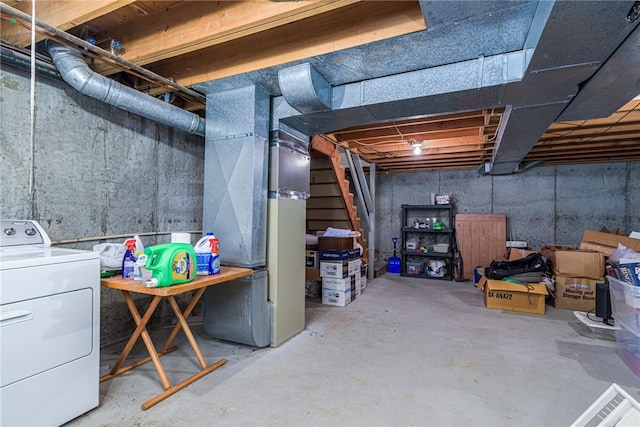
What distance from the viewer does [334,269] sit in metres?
4.08

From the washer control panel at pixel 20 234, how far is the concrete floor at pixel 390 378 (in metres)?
1.05

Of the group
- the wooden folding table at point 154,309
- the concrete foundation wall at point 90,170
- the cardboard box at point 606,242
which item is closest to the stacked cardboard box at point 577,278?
the cardboard box at point 606,242

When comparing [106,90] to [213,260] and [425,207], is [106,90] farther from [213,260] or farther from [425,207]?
[425,207]

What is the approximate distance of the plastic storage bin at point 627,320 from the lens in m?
2.36

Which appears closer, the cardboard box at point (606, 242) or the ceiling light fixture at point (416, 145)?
the cardboard box at point (606, 242)

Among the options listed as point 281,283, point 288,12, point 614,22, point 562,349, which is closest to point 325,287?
point 281,283

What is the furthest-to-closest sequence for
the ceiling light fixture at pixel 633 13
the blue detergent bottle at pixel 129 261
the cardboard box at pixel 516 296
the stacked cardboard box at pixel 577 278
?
the stacked cardboard box at pixel 577 278 < the cardboard box at pixel 516 296 < the blue detergent bottle at pixel 129 261 < the ceiling light fixture at pixel 633 13

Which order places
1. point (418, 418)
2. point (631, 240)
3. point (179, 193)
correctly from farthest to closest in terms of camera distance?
point (631, 240) < point (179, 193) < point (418, 418)

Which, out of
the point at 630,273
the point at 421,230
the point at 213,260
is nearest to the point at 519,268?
the point at 630,273

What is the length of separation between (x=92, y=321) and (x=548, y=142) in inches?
208

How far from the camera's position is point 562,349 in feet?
8.97

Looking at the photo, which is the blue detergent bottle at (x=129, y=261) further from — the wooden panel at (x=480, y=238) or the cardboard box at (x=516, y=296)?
the wooden panel at (x=480, y=238)

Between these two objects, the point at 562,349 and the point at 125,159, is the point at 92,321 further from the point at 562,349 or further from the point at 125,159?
the point at 562,349

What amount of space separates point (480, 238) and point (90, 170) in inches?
243
